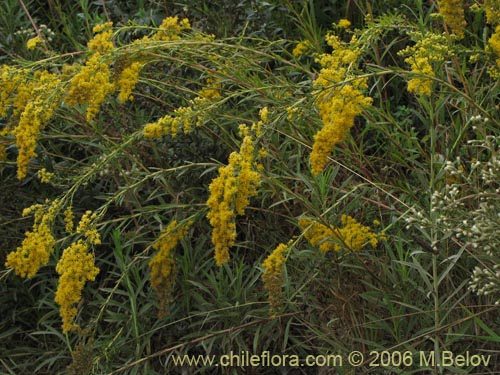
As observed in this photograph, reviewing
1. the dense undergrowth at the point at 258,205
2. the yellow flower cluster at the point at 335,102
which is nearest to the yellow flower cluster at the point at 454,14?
the dense undergrowth at the point at 258,205

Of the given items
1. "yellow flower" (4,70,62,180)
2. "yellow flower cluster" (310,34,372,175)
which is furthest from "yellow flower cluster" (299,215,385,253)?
"yellow flower" (4,70,62,180)

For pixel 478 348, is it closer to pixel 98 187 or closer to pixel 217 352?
pixel 217 352

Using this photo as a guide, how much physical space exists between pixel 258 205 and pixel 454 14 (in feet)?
4.72

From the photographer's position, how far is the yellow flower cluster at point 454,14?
10.2 feet

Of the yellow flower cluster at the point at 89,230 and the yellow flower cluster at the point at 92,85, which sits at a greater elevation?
the yellow flower cluster at the point at 92,85

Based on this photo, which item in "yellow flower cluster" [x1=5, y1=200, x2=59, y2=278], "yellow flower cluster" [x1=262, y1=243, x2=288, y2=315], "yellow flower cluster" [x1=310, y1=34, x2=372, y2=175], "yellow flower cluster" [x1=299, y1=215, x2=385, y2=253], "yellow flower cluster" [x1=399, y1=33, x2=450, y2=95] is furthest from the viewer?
"yellow flower cluster" [x1=299, y1=215, x2=385, y2=253]

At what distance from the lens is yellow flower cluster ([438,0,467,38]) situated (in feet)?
10.2

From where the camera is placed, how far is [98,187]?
4379mm

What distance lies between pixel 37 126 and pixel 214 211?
→ 83cm

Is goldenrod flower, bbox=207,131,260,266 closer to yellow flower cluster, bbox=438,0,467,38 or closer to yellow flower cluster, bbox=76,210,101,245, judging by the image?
yellow flower cluster, bbox=76,210,101,245

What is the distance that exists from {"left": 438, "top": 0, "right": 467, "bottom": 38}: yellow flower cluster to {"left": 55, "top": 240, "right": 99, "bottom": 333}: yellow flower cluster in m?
1.48

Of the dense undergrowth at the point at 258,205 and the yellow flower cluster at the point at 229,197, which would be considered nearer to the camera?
the yellow flower cluster at the point at 229,197

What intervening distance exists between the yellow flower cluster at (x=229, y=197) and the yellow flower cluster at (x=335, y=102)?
0.22 m

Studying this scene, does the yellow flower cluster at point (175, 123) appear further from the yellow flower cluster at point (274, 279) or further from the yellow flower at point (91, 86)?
the yellow flower cluster at point (274, 279)
